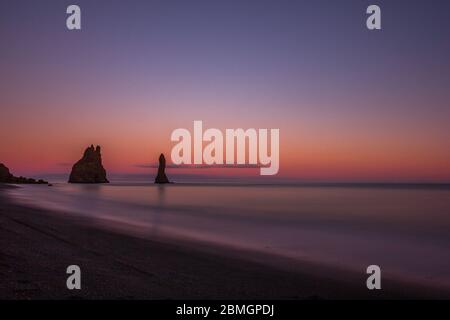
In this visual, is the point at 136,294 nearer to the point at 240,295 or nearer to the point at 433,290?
the point at 240,295

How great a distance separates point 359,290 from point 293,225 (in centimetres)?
1928

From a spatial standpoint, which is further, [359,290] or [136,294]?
[359,290]

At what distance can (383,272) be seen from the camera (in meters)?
13.2

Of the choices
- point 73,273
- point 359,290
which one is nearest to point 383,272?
point 359,290

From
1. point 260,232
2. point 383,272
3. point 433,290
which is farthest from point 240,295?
point 260,232

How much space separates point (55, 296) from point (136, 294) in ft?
4.87

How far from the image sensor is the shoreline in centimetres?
793

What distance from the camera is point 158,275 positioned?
9688 millimetres

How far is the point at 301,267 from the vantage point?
13.2 meters

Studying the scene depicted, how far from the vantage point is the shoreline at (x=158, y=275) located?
793cm
